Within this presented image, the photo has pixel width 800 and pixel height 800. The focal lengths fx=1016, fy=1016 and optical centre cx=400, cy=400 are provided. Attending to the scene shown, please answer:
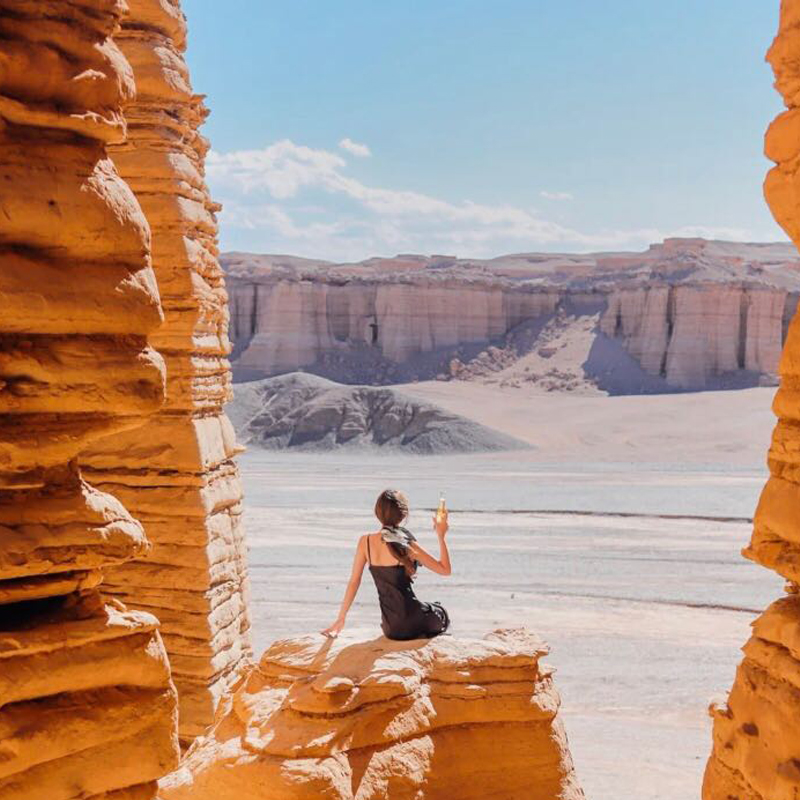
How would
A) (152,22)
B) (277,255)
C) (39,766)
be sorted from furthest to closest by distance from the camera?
(277,255) < (152,22) < (39,766)

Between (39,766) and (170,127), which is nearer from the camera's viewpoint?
(39,766)

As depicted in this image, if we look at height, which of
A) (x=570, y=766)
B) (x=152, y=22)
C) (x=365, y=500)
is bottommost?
(x=365, y=500)

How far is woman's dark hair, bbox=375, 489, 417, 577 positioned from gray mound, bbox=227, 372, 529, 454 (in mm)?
37353

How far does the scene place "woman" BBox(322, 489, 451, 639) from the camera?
622 centimetres

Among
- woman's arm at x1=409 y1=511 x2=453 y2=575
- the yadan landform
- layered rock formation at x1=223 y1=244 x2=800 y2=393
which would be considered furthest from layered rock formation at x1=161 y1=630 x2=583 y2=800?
layered rock formation at x1=223 y1=244 x2=800 y2=393

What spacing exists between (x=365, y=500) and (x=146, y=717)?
25843 millimetres

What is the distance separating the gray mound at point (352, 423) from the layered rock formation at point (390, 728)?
123ft

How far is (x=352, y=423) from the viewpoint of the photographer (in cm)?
4672

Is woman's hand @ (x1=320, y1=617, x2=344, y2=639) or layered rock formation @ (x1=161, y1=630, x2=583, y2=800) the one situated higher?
woman's hand @ (x1=320, y1=617, x2=344, y2=639)

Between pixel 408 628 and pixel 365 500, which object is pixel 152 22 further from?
pixel 365 500

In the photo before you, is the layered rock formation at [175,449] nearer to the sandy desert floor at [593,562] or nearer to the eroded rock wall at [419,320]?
the sandy desert floor at [593,562]

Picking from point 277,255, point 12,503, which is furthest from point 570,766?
point 277,255

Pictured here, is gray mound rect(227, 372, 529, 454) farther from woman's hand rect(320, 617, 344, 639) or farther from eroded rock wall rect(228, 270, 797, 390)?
woman's hand rect(320, 617, 344, 639)

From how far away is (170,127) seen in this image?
8133 millimetres
